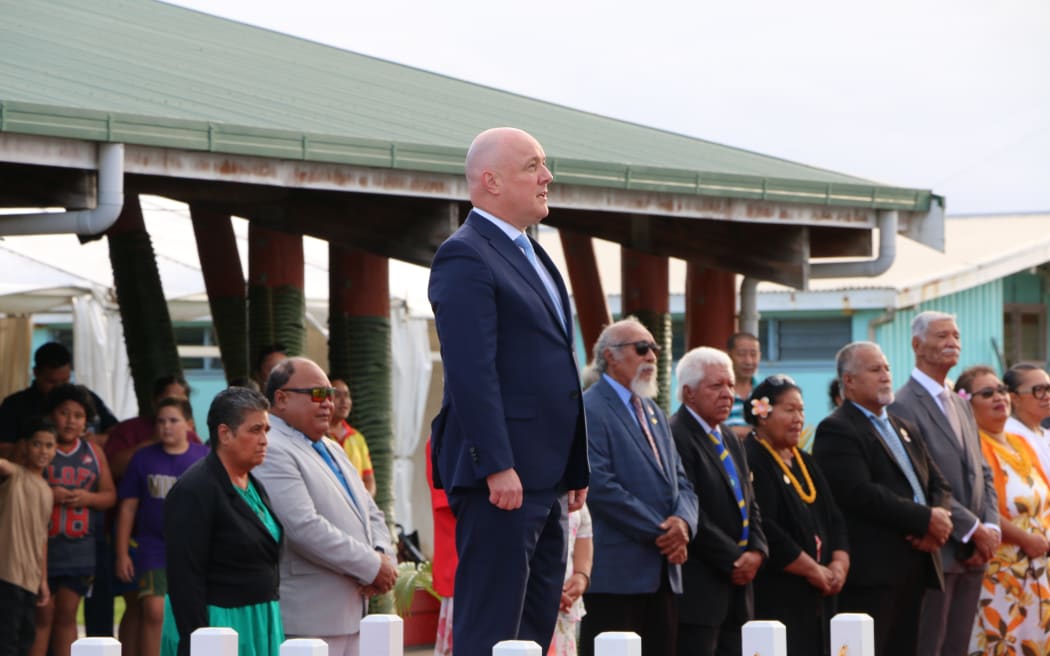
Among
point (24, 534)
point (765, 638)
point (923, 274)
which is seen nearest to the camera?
point (765, 638)

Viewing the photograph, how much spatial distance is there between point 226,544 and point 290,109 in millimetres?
3390

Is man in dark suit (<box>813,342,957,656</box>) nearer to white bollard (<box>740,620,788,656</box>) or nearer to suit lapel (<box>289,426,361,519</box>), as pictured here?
suit lapel (<box>289,426,361,519</box>)

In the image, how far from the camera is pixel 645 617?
7.41m

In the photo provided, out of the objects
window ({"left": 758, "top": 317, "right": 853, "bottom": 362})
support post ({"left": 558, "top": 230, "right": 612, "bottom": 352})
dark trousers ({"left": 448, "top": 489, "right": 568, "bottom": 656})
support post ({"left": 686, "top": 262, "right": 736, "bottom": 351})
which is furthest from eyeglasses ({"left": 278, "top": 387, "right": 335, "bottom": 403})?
window ({"left": 758, "top": 317, "right": 853, "bottom": 362})

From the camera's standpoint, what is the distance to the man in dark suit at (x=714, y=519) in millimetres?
7629

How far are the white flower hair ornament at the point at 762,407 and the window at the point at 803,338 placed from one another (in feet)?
48.7

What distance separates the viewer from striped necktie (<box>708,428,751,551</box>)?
25.5 ft

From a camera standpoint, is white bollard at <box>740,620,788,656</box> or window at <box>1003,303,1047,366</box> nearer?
white bollard at <box>740,620,788,656</box>

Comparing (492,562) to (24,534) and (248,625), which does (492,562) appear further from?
(24,534)

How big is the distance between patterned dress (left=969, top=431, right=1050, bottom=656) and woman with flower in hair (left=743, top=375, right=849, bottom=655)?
4.41 feet

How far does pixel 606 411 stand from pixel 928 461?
2.10m

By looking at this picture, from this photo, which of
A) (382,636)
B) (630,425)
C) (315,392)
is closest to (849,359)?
(630,425)

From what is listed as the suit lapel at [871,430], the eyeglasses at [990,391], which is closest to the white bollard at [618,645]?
the suit lapel at [871,430]

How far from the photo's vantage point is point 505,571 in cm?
479
